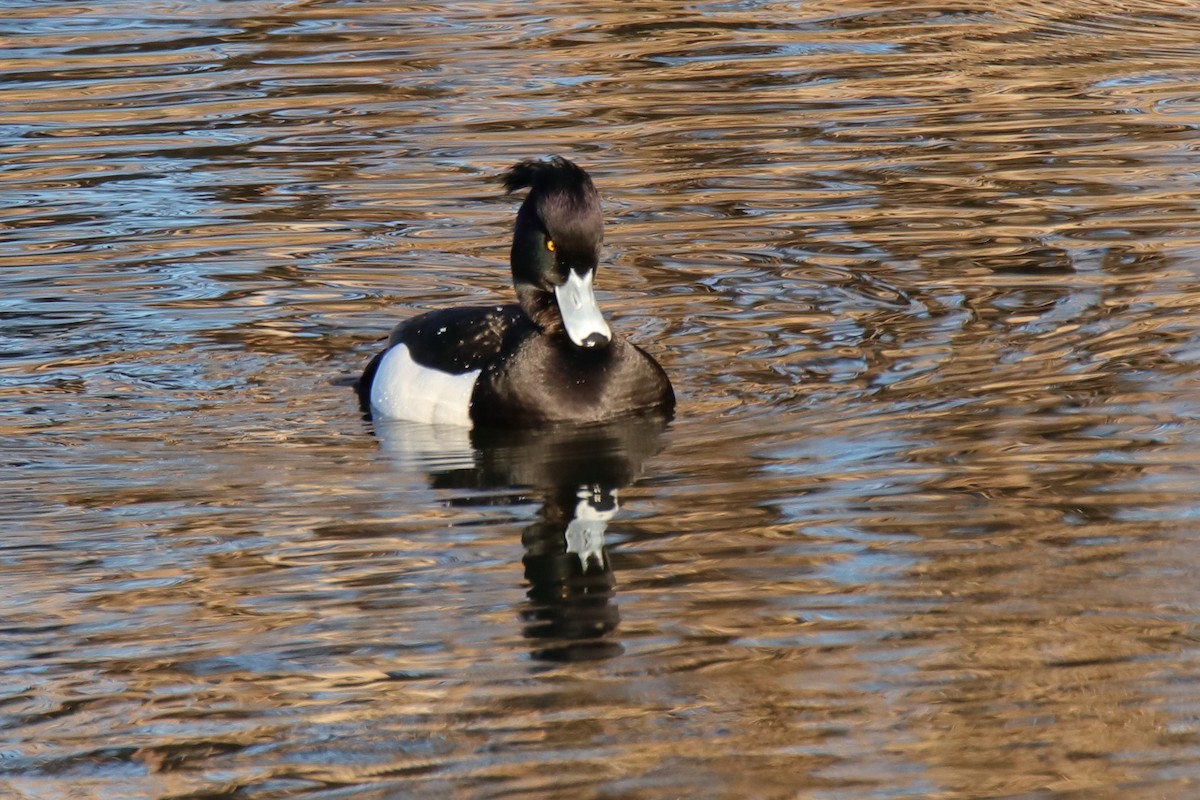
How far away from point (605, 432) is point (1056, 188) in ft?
15.5

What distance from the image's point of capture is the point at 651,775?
492cm

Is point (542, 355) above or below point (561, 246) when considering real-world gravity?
below

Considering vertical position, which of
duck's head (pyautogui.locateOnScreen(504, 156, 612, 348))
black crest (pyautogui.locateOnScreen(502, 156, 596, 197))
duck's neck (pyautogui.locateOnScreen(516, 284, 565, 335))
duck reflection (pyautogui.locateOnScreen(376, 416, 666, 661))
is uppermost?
black crest (pyautogui.locateOnScreen(502, 156, 596, 197))

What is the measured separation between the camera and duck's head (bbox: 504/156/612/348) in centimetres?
816

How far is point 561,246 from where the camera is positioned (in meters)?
8.21

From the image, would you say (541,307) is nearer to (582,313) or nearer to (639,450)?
(582,313)

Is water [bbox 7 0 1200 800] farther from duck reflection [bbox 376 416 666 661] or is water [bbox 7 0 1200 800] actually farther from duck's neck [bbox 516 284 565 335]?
duck's neck [bbox 516 284 565 335]

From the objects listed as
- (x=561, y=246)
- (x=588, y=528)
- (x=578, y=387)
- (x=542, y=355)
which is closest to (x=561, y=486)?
(x=588, y=528)

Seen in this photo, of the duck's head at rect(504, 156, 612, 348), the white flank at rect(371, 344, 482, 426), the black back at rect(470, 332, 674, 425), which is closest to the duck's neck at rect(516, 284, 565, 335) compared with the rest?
the duck's head at rect(504, 156, 612, 348)

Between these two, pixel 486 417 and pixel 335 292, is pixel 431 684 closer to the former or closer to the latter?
Result: pixel 486 417

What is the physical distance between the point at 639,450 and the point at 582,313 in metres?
0.71

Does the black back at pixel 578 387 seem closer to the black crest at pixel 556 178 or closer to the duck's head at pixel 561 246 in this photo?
the duck's head at pixel 561 246

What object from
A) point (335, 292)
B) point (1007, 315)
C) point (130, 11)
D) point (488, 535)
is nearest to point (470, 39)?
point (130, 11)

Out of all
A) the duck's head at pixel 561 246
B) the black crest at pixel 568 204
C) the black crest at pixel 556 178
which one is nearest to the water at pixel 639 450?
the duck's head at pixel 561 246
